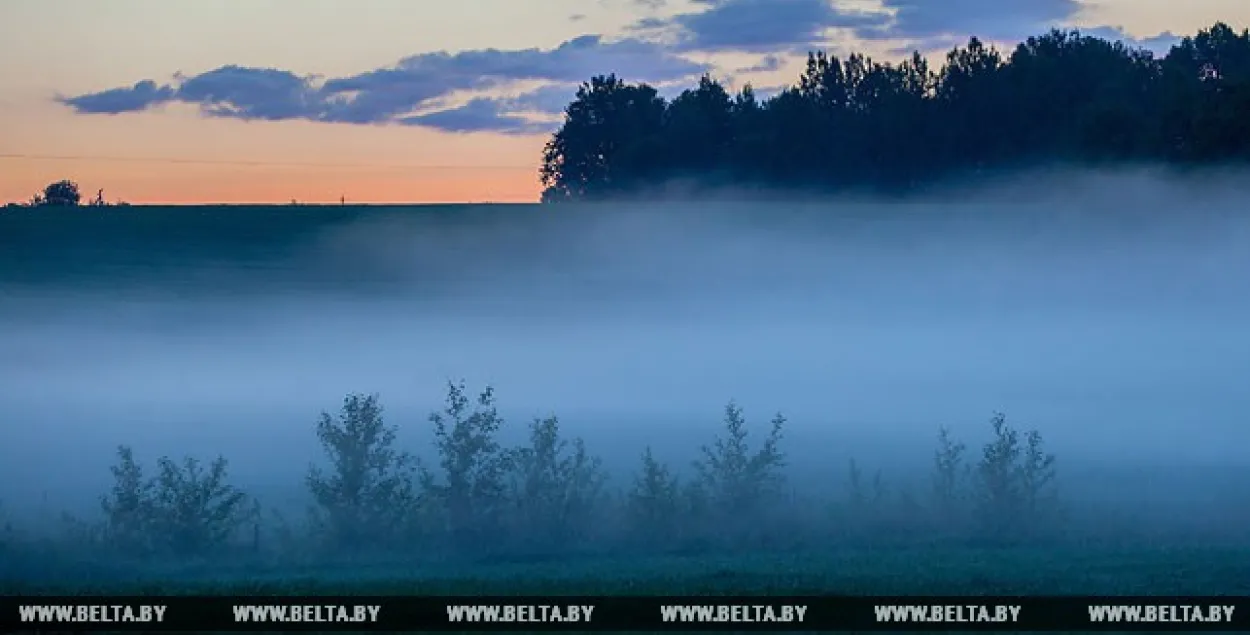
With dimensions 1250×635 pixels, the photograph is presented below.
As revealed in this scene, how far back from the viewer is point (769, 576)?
76.8ft

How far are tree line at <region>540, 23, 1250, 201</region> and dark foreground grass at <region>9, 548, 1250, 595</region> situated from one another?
105ft

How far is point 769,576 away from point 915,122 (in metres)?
48.6

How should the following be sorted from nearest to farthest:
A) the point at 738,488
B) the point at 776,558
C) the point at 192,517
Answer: the point at 776,558 → the point at 192,517 → the point at 738,488

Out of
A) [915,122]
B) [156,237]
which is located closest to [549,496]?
[156,237]

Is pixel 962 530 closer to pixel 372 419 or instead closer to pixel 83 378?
pixel 372 419

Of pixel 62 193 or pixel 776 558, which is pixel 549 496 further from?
pixel 62 193

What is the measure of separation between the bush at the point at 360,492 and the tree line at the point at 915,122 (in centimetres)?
3127

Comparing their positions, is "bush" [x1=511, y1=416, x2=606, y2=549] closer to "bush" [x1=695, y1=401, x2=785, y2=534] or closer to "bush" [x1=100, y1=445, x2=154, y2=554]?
"bush" [x1=695, y1=401, x2=785, y2=534]

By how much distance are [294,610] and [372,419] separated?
36.8ft

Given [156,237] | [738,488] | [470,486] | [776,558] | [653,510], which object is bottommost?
[776,558]

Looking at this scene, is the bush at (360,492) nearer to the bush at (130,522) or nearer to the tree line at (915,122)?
the bush at (130,522)

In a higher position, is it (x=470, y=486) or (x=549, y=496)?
(x=470, y=486)

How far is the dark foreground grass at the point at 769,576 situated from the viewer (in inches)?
872

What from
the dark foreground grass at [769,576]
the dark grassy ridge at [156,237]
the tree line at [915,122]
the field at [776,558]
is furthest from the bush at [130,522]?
the tree line at [915,122]
